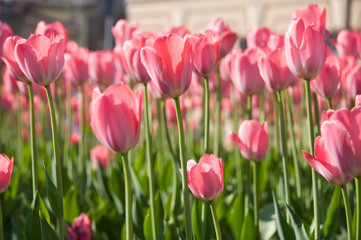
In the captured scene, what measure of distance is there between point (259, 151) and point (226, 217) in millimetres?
259

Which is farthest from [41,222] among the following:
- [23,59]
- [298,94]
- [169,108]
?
[298,94]

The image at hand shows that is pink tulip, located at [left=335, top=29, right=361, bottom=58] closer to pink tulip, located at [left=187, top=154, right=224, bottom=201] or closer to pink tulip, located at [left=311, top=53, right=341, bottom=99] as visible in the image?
pink tulip, located at [left=311, top=53, right=341, bottom=99]

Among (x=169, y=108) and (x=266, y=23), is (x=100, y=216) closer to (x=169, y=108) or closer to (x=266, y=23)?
(x=169, y=108)

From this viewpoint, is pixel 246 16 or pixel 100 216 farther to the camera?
pixel 246 16

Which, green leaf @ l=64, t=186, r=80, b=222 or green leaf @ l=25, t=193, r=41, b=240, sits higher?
green leaf @ l=25, t=193, r=41, b=240

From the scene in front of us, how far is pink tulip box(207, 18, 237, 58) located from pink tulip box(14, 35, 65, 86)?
419 mm

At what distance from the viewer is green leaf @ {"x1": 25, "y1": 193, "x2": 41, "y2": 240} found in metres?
0.72

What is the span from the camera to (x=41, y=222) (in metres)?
0.67

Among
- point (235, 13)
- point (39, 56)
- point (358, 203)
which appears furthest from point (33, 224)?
point (235, 13)

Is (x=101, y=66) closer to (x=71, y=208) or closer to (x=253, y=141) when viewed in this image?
(x=71, y=208)

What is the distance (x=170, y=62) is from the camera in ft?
1.89

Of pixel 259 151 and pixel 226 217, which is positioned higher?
pixel 259 151

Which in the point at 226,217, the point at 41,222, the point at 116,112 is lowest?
the point at 226,217

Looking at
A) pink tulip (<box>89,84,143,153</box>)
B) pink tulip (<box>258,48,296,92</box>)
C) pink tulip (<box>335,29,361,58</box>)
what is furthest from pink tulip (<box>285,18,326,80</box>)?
pink tulip (<box>335,29,361,58</box>)
